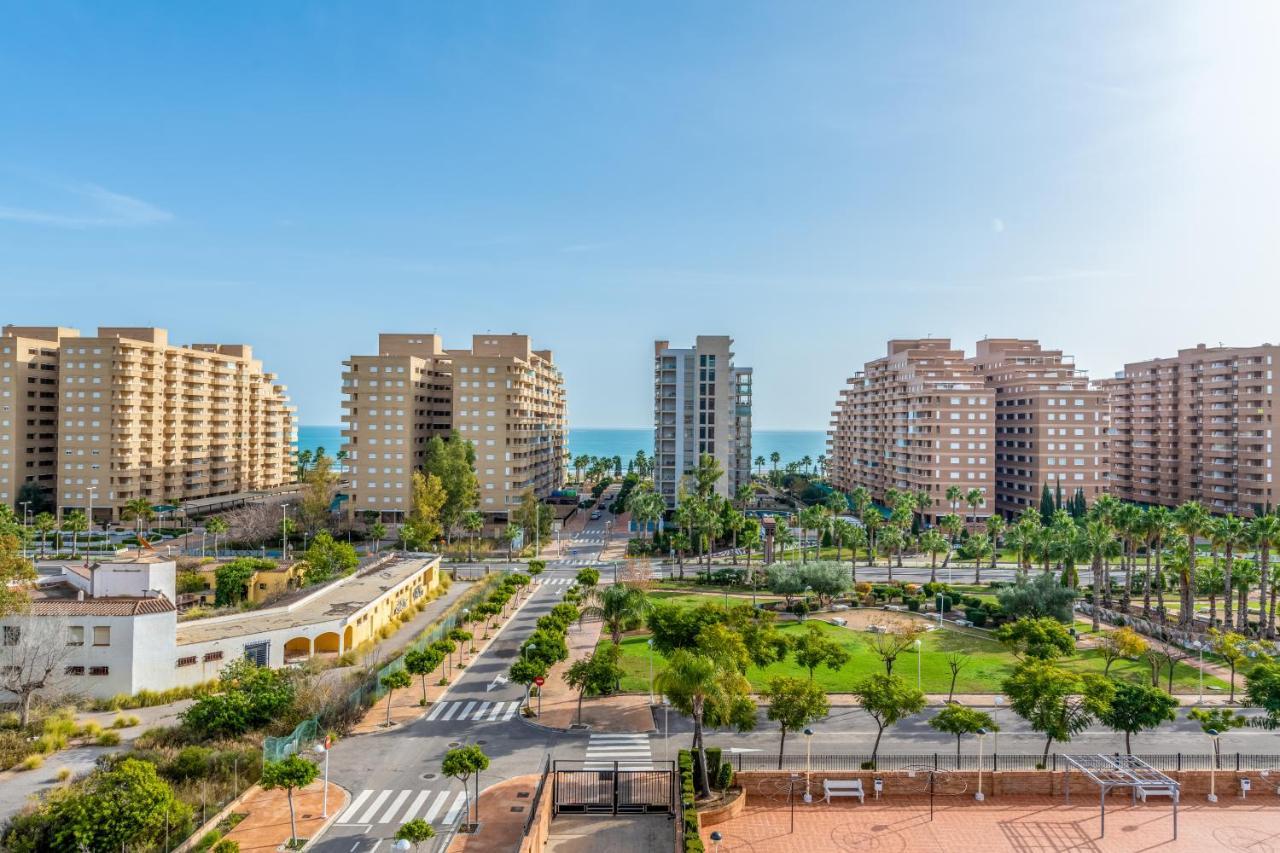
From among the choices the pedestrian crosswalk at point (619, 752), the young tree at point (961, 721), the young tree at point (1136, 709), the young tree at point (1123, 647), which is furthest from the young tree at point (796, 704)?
the young tree at point (1123, 647)

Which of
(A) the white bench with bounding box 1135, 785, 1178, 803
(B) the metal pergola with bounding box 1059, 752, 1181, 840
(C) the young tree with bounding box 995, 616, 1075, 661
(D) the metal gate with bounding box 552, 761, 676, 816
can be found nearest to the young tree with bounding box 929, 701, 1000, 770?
Result: (B) the metal pergola with bounding box 1059, 752, 1181, 840

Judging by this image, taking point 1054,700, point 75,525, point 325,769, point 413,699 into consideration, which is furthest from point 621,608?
point 75,525

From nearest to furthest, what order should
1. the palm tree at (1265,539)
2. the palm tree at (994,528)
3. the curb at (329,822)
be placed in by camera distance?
1. the curb at (329,822)
2. the palm tree at (1265,539)
3. the palm tree at (994,528)

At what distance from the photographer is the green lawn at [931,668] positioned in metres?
38.7

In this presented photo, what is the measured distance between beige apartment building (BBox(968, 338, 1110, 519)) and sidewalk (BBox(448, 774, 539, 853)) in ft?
291

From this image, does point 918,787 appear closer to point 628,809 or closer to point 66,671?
point 628,809

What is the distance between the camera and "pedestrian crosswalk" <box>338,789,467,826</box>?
2430 centimetres

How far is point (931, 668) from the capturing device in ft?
135

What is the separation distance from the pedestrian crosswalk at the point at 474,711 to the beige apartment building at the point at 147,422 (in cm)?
7321

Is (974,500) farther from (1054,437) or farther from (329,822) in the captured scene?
(329,822)

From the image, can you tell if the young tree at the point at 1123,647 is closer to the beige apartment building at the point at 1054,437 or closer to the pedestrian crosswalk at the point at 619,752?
the pedestrian crosswalk at the point at 619,752

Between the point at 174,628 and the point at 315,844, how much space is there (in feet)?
62.5

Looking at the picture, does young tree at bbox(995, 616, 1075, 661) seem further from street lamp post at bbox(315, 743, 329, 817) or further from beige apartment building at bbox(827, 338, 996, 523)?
beige apartment building at bbox(827, 338, 996, 523)

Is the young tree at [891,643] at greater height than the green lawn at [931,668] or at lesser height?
greater
